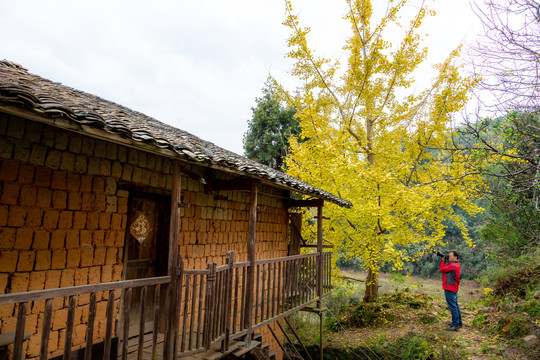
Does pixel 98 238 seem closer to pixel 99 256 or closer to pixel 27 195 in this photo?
pixel 99 256

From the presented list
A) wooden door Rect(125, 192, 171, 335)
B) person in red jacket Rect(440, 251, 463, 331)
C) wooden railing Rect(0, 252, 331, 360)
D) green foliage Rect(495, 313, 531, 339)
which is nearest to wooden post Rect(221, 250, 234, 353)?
wooden railing Rect(0, 252, 331, 360)

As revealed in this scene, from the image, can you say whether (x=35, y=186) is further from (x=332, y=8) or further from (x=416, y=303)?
(x=416, y=303)

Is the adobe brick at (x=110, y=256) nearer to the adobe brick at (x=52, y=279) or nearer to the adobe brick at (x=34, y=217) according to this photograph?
the adobe brick at (x=52, y=279)

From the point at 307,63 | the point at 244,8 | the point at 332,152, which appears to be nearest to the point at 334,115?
the point at 307,63

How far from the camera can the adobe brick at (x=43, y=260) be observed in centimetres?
363

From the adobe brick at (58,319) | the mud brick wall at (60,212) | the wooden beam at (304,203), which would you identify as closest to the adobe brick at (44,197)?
the mud brick wall at (60,212)

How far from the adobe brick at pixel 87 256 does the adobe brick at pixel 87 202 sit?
1.66ft

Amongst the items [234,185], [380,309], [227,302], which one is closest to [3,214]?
[227,302]

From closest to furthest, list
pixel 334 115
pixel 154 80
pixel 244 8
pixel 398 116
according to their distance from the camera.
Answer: pixel 398 116 < pixel 334 115 < pixel 244 8 < pixel 154 80

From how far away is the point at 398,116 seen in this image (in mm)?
11234

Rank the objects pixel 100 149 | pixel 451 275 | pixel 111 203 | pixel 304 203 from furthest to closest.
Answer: pixel 304 203 < pixel 451 275 < pixel 111 203 < pixel 100 149

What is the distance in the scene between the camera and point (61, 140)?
3.86 metres

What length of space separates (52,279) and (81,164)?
1395mm

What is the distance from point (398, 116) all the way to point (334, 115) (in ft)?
7.39
